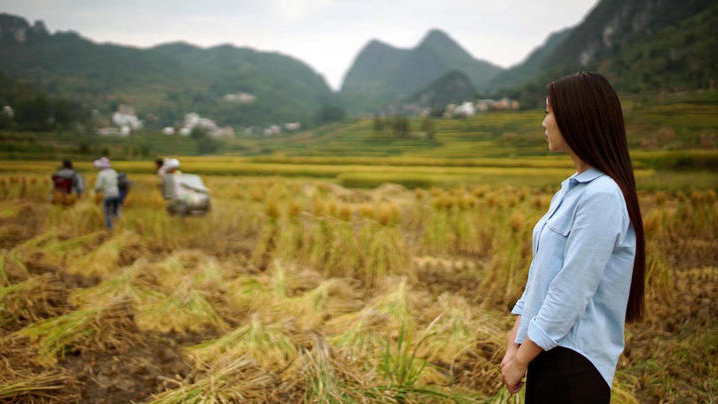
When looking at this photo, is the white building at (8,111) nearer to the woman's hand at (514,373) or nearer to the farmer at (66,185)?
the farmer at (66,185)

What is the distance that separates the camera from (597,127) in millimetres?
1168

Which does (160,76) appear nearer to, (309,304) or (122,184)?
(122,184)

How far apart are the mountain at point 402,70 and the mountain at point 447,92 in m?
1.14

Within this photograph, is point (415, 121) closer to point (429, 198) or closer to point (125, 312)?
point (429, 198)

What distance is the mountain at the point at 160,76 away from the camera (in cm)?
816

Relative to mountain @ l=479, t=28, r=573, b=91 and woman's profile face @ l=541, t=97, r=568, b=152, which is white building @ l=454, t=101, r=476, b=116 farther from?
woman's profile face @ l=541, t=97, r=568, b=152

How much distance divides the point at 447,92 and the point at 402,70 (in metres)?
6.78

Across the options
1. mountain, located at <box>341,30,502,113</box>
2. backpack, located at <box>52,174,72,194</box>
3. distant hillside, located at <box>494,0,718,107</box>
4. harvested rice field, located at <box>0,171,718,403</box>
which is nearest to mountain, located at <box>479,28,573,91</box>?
distant hillside, located at <box>494,0,718,107</box>

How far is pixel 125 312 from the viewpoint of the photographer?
12.1 feet

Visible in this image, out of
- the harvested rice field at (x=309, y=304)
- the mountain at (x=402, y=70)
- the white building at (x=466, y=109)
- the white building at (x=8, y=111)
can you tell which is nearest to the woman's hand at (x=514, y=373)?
the harvested rice field at (x=309, y=304)

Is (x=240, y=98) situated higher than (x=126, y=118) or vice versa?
(x=240, y=98)

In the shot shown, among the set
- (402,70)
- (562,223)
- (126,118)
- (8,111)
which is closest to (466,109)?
(126,118)

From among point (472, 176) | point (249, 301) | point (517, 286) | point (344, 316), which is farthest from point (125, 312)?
point (472, 176)

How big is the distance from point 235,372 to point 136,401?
62 cm
